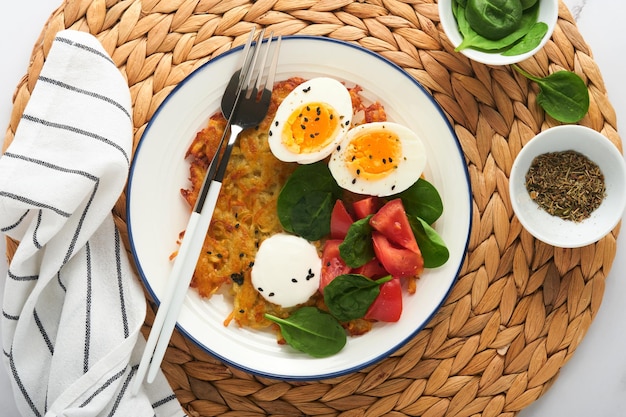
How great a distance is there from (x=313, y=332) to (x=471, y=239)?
76 centimetres

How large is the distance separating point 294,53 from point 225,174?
0.57 meters

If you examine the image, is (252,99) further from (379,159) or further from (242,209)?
(379,159)

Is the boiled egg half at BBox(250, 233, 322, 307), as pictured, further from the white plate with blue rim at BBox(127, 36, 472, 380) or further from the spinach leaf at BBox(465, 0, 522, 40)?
the spinach leaf at BBox(465, 0, 522, 40)

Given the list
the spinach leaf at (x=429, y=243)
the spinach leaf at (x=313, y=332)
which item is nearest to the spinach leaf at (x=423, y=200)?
the spinach leaf at (x=429, y=243)

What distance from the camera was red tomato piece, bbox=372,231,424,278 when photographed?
254cm

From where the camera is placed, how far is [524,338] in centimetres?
276

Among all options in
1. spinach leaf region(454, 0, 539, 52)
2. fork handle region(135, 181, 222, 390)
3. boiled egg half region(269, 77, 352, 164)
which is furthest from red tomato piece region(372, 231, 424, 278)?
spinach leaf region(454, 0, 539, 52)

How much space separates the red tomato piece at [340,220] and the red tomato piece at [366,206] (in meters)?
0.04

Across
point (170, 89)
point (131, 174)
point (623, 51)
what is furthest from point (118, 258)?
point (623, 51)

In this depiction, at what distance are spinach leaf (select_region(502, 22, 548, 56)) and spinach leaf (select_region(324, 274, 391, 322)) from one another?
3.37ft

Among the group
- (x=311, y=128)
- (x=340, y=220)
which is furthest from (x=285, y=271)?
(x=311, y=128)

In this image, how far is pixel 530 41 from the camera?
258 centimetres

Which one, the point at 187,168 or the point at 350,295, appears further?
the point at 187,168

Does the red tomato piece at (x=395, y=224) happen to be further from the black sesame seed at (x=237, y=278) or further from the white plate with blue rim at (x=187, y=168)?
Answer: the black sesame seed at (x=237, y=278)
